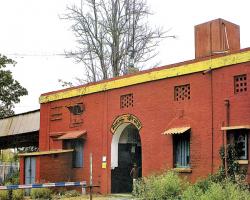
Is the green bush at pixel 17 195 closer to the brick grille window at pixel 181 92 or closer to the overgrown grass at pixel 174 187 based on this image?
the overgrown grass at pixel 174 187

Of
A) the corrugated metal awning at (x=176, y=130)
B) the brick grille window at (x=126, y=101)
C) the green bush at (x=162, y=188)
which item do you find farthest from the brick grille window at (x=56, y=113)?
the green bush at (x=162, y=188)

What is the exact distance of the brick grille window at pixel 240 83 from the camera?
17.6 meters

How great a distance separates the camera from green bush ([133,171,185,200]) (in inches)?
671

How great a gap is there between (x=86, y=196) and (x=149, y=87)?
5.66m

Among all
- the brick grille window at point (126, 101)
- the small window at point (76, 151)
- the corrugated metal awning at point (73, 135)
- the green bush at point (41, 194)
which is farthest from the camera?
the small window at point (76, 151)

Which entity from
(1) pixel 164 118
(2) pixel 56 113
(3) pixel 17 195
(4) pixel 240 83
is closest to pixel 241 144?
(4) pixel 240 83

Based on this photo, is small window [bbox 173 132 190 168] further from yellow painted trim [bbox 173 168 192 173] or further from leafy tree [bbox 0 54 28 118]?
leafy tree [bbox 0 54 28 118]

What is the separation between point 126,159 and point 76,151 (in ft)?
9.20

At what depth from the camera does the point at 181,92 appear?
19938mm

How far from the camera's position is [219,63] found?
60.4ft

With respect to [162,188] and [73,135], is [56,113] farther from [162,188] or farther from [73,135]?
[162,188]

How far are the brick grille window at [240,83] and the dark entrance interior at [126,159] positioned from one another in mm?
6498

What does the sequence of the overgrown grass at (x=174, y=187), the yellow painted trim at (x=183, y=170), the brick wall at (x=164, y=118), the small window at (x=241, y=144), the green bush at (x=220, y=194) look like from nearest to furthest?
1. the green bush at (x=220, y=194)
2. the overgrown grass at (x=174, y=187)
3. the small window at (x=241, y=144)
4. the brick wall at (x=164, y=118)
5. the yellow painted trim at (x=183, y=170)

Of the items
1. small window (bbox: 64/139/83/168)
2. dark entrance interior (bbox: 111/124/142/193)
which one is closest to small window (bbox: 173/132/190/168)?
dark entrance interior (bbox: 111/124/142/193)
